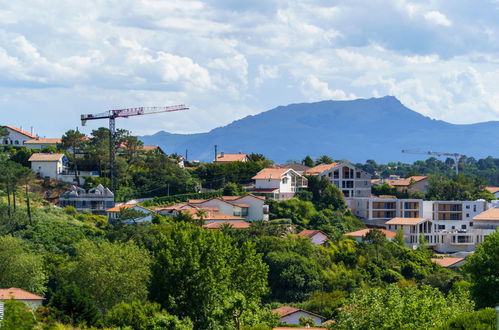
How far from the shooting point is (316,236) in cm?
8212

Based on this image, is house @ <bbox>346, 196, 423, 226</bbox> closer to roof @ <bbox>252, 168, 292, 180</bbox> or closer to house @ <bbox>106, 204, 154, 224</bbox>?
roof @ <bbox>252, 168, 292, 180</bbox>

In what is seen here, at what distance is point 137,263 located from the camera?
57688 mm

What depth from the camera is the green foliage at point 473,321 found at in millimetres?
31672

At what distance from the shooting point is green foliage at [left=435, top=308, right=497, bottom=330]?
31672mm

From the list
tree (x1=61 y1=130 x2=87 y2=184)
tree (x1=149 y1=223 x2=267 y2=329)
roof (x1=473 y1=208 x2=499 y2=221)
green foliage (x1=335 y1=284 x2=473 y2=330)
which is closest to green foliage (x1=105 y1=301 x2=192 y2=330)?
tree (x1=149 y1=223 x2=267 y2=329)

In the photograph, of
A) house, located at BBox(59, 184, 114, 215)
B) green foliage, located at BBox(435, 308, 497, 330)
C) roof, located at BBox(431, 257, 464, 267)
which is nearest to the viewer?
green foliage, located at BBox(435, 308, 497, 330)

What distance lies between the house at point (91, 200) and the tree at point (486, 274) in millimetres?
44036

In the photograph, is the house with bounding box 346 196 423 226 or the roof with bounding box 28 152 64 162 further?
the house with bounding box 346 196 423 226

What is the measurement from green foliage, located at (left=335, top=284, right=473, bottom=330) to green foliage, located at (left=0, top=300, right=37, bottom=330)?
14.1 m

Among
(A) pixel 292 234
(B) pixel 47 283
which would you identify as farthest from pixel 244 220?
(B) pixel 47 283

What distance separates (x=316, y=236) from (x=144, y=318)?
42.7 m

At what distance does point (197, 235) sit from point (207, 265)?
2752 mm

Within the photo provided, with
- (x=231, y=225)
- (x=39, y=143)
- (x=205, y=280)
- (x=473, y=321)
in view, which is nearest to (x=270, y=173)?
(x=231, y=225)

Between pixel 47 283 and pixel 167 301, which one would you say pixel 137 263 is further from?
pixel 167 301
